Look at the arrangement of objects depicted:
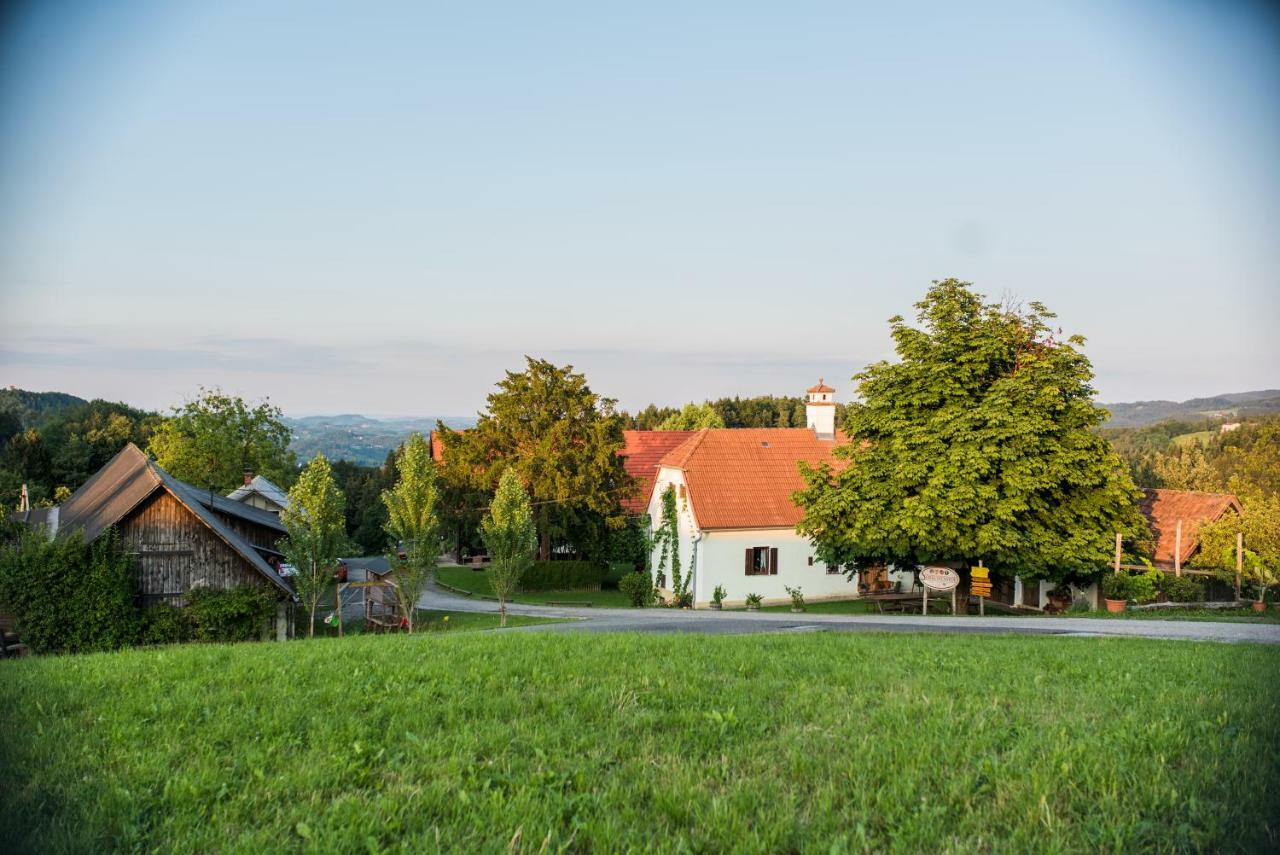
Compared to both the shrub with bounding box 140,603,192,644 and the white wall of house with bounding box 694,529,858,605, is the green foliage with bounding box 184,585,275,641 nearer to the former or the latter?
the shrub with bounding box 140,603,192,644

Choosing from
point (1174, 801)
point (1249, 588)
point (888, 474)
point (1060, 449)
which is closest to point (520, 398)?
point (888, 474)

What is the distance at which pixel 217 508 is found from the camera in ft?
108

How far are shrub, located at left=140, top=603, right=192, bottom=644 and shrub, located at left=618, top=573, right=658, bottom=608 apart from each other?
17698mm

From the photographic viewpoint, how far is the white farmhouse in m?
34.9

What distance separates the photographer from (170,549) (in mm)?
27016

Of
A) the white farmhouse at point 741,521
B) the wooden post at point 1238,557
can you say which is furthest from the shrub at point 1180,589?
the white farmhouse at point 741,521

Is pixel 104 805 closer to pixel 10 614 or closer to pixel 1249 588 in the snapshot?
pixel 10 614

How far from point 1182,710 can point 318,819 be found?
6361 millimetres

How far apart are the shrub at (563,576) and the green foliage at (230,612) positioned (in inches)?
671

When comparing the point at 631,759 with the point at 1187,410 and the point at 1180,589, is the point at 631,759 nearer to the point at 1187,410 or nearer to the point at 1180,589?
the point at 1187,410

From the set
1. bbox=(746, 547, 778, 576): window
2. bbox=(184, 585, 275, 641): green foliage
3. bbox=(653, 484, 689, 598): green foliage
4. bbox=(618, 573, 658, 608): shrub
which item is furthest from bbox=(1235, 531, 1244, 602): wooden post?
bbox=(184, 585, 275, 641): green foliage

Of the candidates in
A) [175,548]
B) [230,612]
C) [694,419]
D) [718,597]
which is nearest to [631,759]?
[230,612]

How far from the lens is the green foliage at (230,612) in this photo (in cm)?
2638

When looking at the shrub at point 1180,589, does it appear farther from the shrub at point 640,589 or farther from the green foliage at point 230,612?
the green foliage at point 230,612
